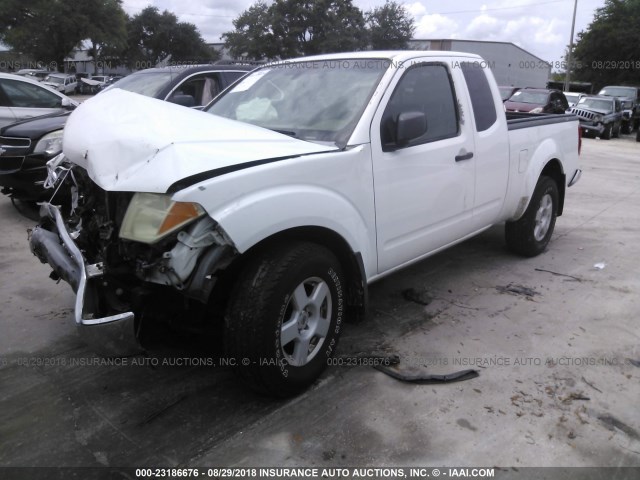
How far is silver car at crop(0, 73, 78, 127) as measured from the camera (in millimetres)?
7828

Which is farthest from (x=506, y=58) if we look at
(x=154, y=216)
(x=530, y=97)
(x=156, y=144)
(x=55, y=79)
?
(x=154, y=216)

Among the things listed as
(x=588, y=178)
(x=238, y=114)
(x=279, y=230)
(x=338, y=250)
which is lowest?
(x=588, y=178)

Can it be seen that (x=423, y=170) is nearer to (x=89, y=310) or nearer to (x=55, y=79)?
(x=89, y=310)

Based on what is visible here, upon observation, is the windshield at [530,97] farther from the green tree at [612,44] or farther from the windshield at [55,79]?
the windshield at [55,79]

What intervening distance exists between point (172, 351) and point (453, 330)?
1929mm

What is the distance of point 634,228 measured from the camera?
6777 millimetres

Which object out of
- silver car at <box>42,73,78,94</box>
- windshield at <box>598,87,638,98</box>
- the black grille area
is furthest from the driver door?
silver car at <box>42,73,78,94</box>

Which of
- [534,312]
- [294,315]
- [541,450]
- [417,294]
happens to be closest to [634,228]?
[534,312]

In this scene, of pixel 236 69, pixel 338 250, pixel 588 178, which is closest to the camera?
pixel 338 250

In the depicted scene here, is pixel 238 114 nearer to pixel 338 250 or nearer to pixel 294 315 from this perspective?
pixel 338 250

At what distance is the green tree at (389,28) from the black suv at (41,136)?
36571mm

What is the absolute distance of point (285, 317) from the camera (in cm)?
286

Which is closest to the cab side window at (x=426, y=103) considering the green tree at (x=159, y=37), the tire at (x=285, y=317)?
the tire at (x=285, y=317)

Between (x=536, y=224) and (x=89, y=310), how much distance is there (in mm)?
4280
